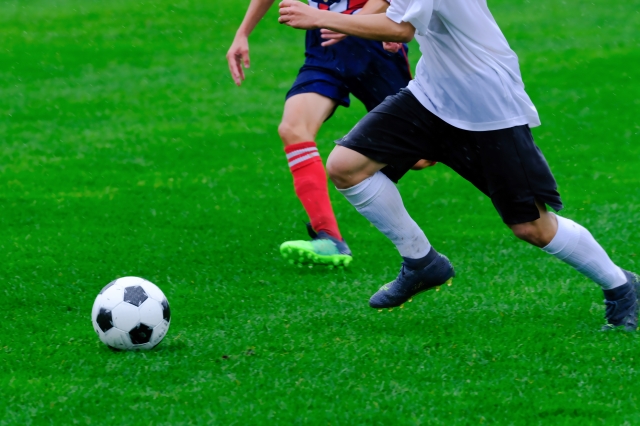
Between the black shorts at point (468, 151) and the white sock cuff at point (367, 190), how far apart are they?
9cm

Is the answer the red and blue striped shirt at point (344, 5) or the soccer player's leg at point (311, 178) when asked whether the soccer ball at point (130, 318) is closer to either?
the soccer player's leg at point (311, 178)

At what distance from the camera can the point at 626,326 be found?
4562 mm

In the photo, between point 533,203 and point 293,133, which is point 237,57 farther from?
point 533,203

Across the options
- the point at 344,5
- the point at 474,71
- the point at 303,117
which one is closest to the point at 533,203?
the point at 474,71

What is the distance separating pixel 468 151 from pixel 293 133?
1.72m

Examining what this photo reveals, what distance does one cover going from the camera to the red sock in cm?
614

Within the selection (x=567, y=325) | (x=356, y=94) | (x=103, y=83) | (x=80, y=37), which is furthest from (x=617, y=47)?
(x=567, y=325)

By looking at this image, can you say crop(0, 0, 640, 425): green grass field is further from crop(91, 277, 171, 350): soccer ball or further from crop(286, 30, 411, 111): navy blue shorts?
crop(286, 30, 411, 111): navy blue shorts

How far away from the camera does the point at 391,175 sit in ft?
16.0

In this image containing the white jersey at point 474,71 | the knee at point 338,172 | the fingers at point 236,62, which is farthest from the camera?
the fingers at point 236,62

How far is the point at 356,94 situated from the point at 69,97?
7459 mm

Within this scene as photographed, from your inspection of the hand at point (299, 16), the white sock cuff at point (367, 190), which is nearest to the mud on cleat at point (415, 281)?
the white sock cuff at point (367, 190)

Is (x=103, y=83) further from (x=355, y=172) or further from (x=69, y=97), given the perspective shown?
(x=355, y=172)

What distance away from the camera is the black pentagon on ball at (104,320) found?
14.3 feet
